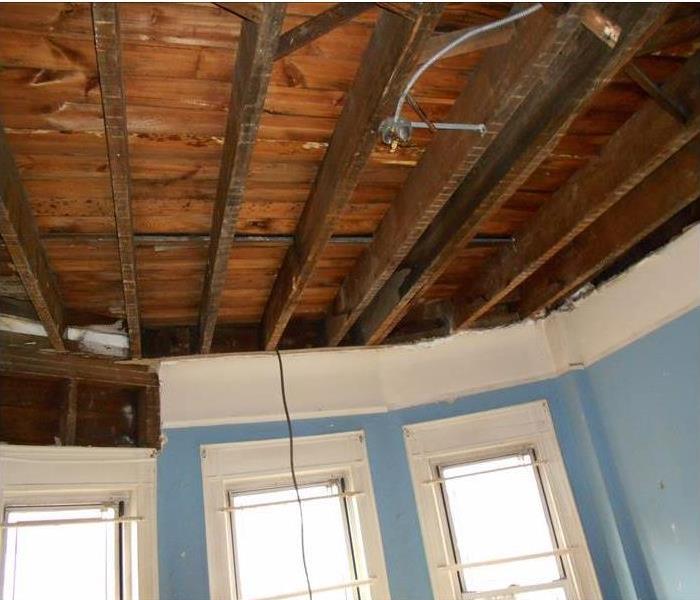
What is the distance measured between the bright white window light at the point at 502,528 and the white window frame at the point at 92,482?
54.3 inches

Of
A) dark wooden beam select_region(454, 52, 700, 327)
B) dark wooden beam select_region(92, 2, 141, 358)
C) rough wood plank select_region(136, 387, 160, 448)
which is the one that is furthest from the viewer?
rough wood plank select_region(136, 387, 160, 448)

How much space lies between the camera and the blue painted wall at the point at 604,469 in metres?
2.53

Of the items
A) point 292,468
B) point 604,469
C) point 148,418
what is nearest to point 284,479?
point 292,468

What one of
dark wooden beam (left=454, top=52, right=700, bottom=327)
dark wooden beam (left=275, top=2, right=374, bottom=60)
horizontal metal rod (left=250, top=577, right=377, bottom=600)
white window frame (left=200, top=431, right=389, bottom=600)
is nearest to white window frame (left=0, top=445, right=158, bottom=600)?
white window frame (left=200, top=431, right=389, bottom=600)

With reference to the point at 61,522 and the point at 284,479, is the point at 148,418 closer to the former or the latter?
the point at 61,522

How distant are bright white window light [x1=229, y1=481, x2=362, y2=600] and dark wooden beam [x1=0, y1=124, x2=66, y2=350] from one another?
116 centimetres

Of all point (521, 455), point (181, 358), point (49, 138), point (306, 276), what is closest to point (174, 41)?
point (49, 138)

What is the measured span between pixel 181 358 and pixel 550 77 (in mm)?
2034

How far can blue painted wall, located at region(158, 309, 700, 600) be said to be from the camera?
253 cm

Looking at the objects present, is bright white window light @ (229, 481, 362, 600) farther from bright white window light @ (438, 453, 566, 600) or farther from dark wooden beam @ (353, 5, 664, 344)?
dark wooden beam @ (353, 5, 664, 344)

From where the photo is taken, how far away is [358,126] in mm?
1574

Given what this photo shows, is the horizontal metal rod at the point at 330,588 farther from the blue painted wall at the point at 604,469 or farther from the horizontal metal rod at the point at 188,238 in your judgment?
the horizontal metal rod at the point at 188,238

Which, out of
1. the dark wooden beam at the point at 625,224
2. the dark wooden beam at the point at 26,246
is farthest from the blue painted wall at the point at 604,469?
the dark wooden beam at the point at 26,246

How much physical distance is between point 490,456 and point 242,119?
2.26 meters
